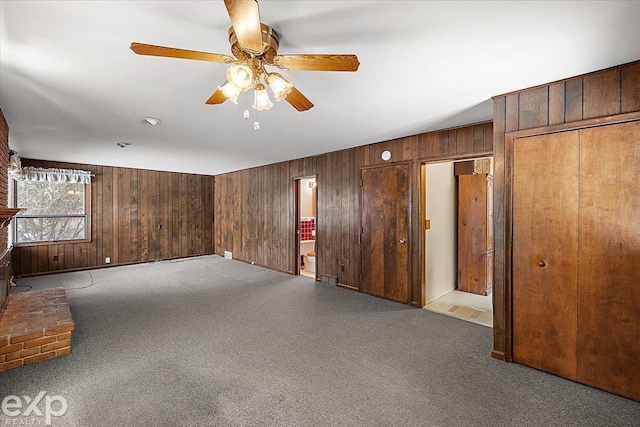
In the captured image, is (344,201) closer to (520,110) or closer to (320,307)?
(320,307)

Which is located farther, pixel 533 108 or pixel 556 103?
pixel 533 108

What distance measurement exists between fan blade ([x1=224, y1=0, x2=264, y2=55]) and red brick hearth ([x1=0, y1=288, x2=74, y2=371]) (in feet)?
9.50

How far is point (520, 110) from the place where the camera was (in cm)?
238

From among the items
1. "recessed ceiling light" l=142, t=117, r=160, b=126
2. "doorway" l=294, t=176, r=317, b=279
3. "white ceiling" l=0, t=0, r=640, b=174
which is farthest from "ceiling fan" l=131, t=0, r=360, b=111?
"doorway" l=294, t=176, r=317, b=279

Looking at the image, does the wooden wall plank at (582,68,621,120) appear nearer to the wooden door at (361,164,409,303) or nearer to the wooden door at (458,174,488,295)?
the wooden door at (361,164,409,303)

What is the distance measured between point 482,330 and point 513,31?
2765 mm

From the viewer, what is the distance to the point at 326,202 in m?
4.98

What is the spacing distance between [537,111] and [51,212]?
25.6 feet

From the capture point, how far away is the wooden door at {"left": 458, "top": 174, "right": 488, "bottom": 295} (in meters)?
4.45

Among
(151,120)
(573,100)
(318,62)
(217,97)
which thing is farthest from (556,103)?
(151,120)

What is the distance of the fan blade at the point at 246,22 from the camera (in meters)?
1.12

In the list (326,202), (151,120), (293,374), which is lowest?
(293,374)

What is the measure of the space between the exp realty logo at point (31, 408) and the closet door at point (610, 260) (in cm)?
359

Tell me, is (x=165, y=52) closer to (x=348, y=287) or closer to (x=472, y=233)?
(x=348, y=287)
